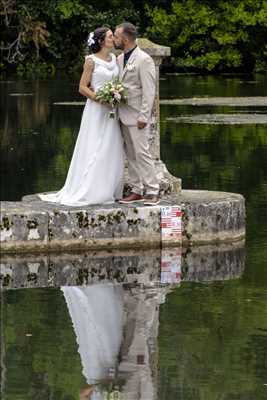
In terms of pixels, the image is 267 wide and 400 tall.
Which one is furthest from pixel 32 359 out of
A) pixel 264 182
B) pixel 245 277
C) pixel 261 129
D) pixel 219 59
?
pixel 219 59

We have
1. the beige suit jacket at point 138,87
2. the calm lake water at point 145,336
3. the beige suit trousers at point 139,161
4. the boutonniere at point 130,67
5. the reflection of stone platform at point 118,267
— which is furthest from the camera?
the beige suit trousers at point 139,161

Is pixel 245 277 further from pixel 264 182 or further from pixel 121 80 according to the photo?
pixel 264 182

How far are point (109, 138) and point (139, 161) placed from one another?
0.32m

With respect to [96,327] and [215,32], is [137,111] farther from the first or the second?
[215,32]

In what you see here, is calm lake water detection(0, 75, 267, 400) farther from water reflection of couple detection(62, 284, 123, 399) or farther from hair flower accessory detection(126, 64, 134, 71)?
hair flower accessory detection(126, 64, 134, 71)

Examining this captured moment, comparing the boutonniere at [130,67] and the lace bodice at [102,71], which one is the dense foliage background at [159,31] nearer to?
the lace bodice at [102,71]

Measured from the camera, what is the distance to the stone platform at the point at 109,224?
12.5 metres

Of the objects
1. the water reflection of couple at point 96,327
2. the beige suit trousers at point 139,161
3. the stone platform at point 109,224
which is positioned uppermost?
the beige suit trousers at point 139,161

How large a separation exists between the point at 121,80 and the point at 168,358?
4.94 m

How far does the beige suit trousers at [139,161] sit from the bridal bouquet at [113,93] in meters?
0.28

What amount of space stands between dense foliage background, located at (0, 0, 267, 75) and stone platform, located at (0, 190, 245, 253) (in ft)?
117

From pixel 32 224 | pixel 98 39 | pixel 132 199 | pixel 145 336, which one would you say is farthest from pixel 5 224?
pixel 145 336

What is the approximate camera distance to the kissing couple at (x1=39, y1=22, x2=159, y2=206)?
1317 cm

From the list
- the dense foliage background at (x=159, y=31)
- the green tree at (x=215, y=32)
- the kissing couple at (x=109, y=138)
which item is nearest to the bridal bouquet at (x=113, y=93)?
the kissing couple at (x=109, y=138)
